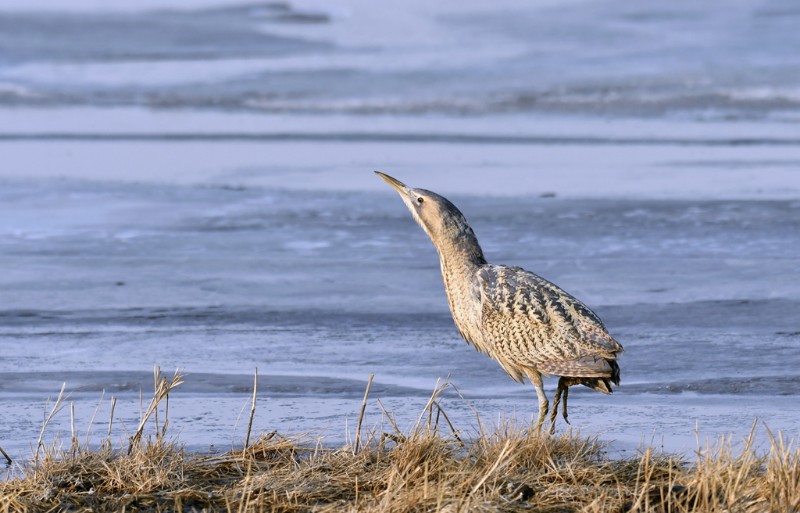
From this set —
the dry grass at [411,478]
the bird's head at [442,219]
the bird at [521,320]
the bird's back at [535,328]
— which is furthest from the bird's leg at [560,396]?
the bird's head at [442,219]

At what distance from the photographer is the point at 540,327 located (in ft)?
20.9

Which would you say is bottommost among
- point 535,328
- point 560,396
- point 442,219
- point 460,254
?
point 560,396

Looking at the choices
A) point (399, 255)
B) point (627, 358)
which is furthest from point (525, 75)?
point (627, 358)

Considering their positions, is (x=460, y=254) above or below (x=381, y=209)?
above

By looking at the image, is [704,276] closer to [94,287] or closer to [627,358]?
[627,358]

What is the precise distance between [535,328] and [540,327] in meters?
0.02

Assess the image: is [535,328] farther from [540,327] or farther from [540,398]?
[540,398]

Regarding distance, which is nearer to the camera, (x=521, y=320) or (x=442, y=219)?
(x=521, y=320)

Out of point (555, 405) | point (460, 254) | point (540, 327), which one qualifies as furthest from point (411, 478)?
point (460, 254)

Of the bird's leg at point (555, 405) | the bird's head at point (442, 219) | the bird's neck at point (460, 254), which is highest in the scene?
the bird's head at point (442, 219)

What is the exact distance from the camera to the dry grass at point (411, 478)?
4859 mm

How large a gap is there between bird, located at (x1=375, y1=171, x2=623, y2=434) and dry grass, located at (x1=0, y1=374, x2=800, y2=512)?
62 cm

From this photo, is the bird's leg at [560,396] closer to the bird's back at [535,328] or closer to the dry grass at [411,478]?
the bird's back at [535,328]

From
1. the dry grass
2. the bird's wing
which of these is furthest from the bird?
the dry grass
